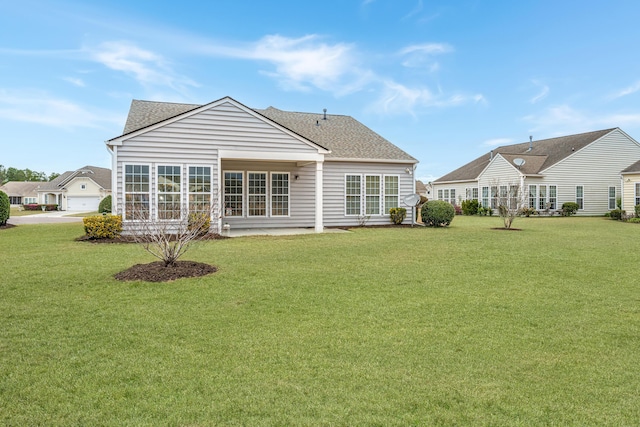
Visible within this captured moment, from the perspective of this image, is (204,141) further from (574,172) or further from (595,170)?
(595,170)

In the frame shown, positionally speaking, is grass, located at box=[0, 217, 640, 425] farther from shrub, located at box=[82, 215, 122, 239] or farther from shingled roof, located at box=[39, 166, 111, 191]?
shingled roof, located at box=[39, 166, 111, 191]

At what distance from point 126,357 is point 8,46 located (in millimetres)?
17792

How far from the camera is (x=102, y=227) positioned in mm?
13023

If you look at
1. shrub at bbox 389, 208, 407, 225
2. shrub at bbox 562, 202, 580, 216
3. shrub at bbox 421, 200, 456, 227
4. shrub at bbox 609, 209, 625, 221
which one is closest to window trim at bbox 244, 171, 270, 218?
shrub at bbox 389, 208, 407, 225

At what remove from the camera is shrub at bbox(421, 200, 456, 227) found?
723 inches

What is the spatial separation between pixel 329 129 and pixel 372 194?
14.7 ft

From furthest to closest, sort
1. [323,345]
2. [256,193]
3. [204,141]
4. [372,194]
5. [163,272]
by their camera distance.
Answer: [372,194], [256,193], [204,141], [163,272], [323,345]

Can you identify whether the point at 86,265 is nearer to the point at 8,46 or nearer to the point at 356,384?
the point at 356,384

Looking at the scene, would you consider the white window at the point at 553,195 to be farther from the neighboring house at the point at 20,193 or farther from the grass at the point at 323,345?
the neighboring house at the point at 20,193

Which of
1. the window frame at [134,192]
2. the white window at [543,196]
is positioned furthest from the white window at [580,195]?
the window frame at [134,192]

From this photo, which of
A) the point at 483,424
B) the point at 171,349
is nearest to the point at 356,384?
the point at 483,424

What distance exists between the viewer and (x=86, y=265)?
8516 mm

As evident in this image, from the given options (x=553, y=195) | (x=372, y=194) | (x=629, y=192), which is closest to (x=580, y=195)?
(x=553, y=195)

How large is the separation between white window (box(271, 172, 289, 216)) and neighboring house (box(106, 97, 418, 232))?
1.7 inches
